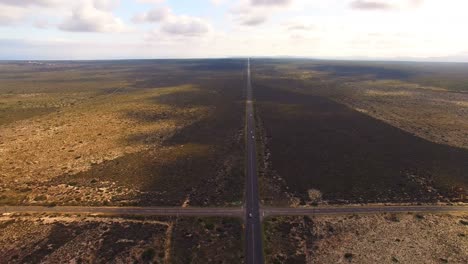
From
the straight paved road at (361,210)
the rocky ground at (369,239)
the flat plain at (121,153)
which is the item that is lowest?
the rocky ground at (369,239)

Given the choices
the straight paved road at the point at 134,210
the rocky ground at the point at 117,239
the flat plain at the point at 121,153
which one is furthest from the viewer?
the flat plain at the point at 121,153

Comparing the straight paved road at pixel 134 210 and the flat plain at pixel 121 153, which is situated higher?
the flat plain at pixel 121 153

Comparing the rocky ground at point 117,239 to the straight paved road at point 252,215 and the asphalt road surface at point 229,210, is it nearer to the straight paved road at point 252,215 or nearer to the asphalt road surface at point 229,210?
the straight paved road at point 252,215

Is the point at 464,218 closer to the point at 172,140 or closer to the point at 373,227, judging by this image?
the point at 373,227

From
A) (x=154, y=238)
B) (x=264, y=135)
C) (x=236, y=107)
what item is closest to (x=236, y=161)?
(x=264, y=135)

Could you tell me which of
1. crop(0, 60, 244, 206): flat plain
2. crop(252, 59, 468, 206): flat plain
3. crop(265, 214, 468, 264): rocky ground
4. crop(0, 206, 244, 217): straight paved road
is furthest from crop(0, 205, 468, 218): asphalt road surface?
crop(252, 59, 468, 206): flat plain

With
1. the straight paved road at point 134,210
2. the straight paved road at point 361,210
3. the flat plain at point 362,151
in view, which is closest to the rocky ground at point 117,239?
the straight paved road at point 134,210
